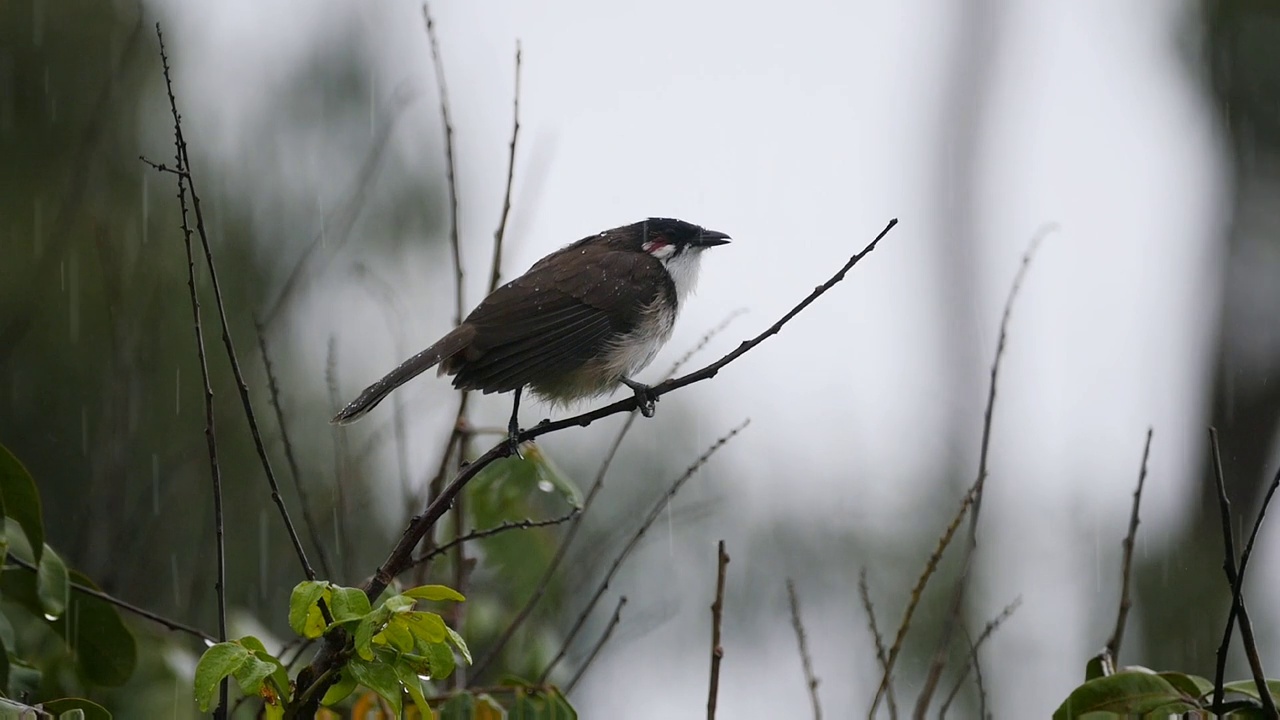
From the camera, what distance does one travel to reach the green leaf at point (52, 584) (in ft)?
7.04

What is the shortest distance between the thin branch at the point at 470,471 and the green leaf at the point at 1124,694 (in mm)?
832

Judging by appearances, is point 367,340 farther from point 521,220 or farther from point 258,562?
point 521,220

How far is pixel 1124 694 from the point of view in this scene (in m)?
1.84

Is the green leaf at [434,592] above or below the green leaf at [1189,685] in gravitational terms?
above

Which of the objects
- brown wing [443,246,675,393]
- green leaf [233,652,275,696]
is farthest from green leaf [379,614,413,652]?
brown wing [443,246,675,393]

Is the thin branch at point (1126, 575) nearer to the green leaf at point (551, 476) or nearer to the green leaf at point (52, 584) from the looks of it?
the green leaf at point (551, 476)

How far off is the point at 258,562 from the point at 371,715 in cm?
587

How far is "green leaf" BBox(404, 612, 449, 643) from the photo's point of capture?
1726mm

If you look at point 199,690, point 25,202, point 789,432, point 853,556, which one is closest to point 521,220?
point 199,690

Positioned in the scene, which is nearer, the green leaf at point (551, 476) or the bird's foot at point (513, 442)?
the bird's foot at point (513, 442)

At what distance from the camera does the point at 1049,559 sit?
340 inches

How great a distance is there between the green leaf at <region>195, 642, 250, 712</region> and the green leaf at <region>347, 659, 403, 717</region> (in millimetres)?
150

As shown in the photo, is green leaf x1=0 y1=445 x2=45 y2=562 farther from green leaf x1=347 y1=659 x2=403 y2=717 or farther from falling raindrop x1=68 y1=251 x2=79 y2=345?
falling raindrop x1=68 y1=251 x2=79 y2=345

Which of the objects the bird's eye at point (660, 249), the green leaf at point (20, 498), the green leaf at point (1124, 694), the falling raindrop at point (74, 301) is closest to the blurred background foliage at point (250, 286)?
the falling raindrop at point (74, 301)
